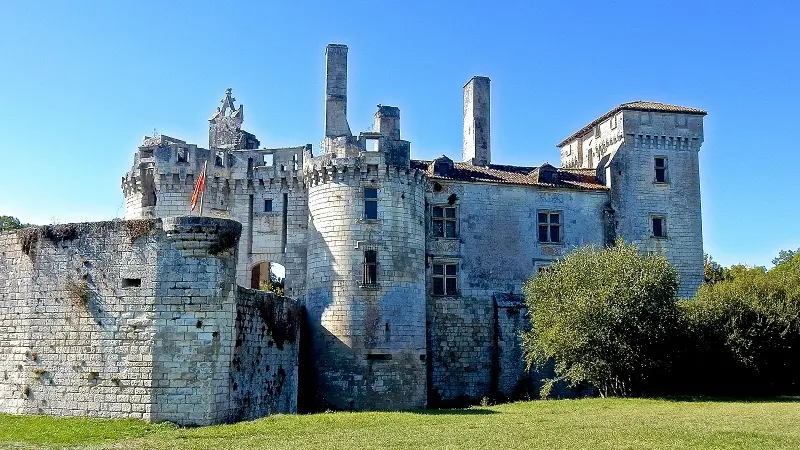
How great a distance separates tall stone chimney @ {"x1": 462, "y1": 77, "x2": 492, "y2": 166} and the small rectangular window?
740 cm

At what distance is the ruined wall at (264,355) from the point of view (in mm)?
21141

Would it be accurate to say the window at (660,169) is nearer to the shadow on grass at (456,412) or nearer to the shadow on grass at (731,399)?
the shadow on grass at (731,399)

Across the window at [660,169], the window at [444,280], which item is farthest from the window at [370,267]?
the window at [660,169]

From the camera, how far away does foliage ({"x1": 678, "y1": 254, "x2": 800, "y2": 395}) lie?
29.4 m

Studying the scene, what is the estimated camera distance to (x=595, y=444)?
15.7m

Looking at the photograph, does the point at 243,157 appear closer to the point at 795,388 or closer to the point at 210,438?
the point at 210,438

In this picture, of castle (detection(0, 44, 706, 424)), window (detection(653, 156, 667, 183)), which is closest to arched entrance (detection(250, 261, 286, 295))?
castle (detection(0, 44, 706, 424))

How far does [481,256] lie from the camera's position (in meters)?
32.3

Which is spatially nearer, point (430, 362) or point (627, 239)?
point (430, 362)

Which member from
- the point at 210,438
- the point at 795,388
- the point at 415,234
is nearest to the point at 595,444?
the point at 210,438

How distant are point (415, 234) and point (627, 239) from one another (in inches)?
395

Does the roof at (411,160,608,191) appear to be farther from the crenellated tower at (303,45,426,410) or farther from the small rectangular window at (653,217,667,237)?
the crenellated tower at (303,45,426,410)

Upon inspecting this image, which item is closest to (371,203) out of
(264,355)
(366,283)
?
(366,283)

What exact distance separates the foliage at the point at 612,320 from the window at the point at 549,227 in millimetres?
4376
